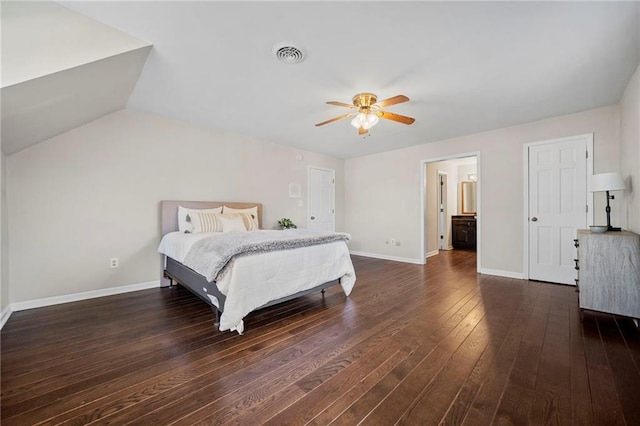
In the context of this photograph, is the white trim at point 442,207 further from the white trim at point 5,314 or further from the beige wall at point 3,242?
the white trim at point 5,314

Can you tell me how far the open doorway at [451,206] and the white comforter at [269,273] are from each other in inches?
144

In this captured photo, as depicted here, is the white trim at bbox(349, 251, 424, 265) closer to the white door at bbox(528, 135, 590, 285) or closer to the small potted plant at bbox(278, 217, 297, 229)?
the white door at bbox(528, 135, 590, 285)

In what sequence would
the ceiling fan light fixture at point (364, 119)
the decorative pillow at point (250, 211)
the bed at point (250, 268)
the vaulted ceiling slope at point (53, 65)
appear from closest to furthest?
the vaulted ceiling slope at point (53, 65) → the bed at point (250, 268) → the ceiling fan light fixture at point (364, 119) → the decorative pillow at point (250, 211)

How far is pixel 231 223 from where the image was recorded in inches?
145

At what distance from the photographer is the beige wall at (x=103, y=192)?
9.06ft

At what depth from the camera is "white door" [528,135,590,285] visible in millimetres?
3529

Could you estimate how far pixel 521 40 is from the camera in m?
2.01

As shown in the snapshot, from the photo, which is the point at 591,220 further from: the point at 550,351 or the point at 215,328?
the point at 215,328

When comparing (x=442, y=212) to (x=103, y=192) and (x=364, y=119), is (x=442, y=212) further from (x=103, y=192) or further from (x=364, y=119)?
(x=103, y=192)

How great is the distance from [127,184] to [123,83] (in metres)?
1.36

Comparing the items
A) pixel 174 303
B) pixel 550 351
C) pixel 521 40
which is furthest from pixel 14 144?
pixel 550 351

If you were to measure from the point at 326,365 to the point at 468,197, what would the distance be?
7213 mm

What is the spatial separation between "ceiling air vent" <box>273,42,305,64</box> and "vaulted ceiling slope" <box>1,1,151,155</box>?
1.02 metres

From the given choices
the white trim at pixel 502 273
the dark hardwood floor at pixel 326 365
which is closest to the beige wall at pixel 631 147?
the dark hardwood floor at pixel 326 365
